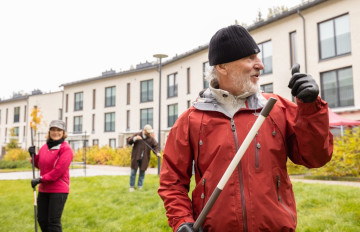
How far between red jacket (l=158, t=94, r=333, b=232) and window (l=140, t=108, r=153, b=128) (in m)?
32.1

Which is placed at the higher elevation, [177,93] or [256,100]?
[177,93]

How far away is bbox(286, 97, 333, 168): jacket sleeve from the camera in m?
1.76

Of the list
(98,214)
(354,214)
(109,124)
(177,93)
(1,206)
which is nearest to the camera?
(354,214)

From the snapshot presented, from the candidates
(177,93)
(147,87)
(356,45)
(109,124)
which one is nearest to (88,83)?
(109,124)

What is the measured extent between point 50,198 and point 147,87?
100 feet

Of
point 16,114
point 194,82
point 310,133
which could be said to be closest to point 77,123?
point 16,114

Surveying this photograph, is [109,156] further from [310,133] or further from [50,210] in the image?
[310,133]

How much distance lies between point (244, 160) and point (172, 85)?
30.3 m

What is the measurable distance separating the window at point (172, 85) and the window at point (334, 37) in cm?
1497

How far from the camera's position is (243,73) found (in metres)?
2.07

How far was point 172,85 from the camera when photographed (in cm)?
3195

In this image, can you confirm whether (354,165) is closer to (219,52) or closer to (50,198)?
(50,198)

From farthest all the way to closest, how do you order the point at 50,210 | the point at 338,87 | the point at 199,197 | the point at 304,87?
the point at 338,87 < the point at 50,210 < the point at 199,197 < the point at 304,87

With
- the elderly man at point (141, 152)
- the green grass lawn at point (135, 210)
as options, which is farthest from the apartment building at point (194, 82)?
the elderly man at point (141, 152)
